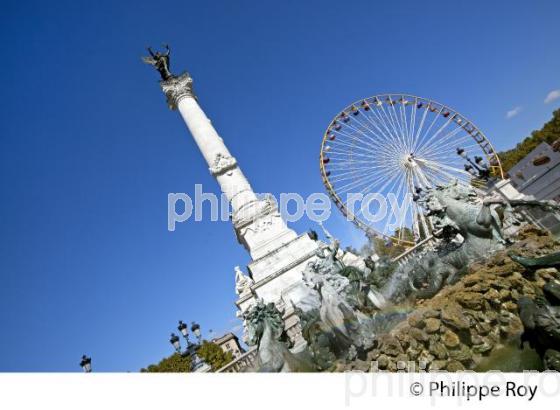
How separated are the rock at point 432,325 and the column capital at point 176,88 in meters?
21.0

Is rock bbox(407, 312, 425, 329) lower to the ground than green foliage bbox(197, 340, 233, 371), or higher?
lower

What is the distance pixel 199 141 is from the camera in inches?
844

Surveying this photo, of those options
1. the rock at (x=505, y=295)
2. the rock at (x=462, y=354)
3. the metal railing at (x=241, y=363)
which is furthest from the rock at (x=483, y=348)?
the metal railing at (x=241, y=363)

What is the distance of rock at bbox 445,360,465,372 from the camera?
5797mm

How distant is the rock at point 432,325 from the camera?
6.49m

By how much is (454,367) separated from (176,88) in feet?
74.6

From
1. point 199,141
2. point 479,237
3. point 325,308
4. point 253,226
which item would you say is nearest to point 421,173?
point 253,226

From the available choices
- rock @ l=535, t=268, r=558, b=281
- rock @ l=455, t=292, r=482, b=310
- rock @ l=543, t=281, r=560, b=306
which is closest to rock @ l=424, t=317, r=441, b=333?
rock @ l=455, t=292, r=482, b=310

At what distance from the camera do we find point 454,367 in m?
5.84

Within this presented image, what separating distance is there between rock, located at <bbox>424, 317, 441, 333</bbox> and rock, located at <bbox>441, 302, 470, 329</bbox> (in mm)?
149

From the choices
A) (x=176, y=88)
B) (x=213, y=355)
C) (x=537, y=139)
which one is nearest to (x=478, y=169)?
(x=176, y=88)

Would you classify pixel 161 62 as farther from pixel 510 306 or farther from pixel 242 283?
pixel 510 306

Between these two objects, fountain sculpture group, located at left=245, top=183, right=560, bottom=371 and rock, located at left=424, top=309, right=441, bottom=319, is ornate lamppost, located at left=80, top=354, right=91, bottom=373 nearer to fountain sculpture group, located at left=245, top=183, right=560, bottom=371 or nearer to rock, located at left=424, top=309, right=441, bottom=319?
fountain sculpture group, located at left=245, top=183, right=560, bottom=371
